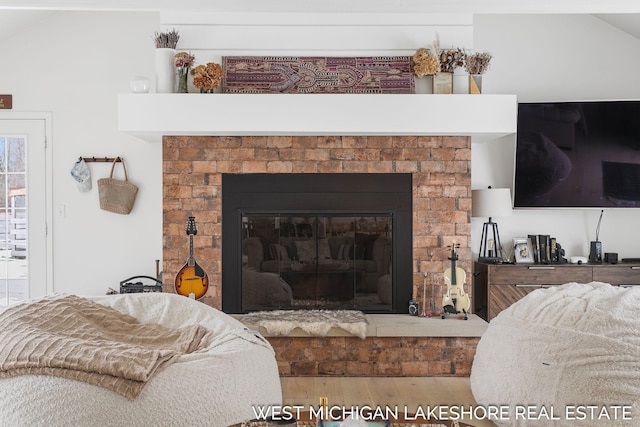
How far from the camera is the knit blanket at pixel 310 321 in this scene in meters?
3.95

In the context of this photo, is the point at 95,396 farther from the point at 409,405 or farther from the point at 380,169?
the point at 380,169

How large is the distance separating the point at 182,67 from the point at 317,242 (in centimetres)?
164

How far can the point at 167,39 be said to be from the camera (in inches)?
166

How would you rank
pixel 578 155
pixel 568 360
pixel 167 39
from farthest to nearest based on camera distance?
pixel 578 155
pixel 167 39
pixel 568 360

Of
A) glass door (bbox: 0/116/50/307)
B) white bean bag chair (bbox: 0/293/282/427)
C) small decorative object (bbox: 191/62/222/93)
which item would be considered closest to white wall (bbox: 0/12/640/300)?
glass door (bbox: 0/116/50/307)

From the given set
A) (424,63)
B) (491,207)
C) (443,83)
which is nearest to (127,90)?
(424,63)

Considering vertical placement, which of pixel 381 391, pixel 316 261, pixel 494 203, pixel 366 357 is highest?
pixel 494 203

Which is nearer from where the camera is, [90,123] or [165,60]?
[165,60]

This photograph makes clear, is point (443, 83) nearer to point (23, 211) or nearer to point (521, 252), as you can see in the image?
point (521, 252)

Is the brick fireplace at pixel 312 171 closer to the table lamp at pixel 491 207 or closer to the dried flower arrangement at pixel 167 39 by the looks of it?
the table lamp at pixel 491 207

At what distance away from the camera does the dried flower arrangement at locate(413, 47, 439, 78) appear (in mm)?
4180

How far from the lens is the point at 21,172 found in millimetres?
4824

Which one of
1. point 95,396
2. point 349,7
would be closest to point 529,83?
point 349,7

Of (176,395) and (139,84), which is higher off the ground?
(139,84)
